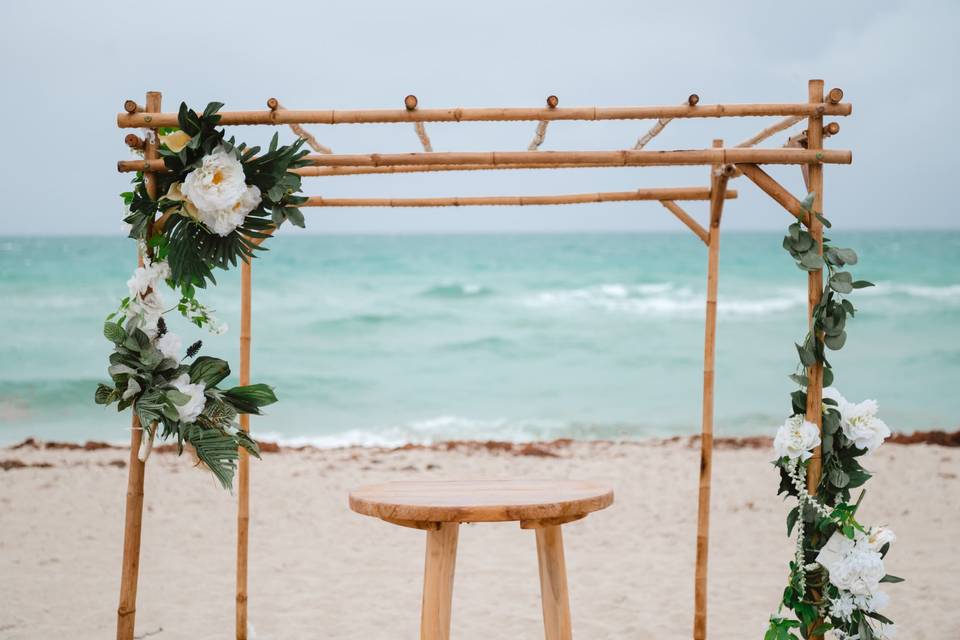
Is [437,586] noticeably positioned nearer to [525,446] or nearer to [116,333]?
[116,333]

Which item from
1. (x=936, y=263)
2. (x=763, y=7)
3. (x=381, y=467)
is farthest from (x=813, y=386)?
(x=936, y=263)

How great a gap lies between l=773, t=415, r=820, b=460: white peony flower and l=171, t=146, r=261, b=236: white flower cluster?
168 cm

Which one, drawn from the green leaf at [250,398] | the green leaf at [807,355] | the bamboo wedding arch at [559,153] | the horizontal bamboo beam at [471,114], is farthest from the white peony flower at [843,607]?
the green leaf at [250,398]

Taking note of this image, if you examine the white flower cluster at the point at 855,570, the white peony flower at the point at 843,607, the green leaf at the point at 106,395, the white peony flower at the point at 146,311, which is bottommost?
the white peony flower at the point at 843,607

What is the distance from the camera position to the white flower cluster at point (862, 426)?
2.76 meters

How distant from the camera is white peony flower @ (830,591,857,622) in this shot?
2695mm

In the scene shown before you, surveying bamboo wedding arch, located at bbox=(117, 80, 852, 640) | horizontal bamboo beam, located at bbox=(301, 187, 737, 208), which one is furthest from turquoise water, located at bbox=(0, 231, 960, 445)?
bamboo wedding arch, located at bbox=(117, 80, 852, 640)

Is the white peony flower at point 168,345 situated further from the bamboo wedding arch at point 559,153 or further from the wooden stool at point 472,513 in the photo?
the wooden stool at point 472,513

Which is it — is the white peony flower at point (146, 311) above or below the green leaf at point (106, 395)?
above

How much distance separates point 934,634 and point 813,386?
189cm

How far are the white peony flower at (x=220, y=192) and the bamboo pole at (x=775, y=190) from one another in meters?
1.47

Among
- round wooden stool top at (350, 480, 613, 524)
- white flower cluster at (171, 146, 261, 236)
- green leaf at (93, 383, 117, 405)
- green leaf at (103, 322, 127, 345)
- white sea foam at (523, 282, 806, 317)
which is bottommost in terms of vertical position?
round wooden stool top at (350, 480, 613, 524)

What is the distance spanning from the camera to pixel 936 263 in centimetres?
2770

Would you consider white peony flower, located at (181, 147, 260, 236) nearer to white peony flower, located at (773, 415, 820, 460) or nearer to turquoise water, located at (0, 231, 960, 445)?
white peony flower, located at (773, 415, 820, 460)
